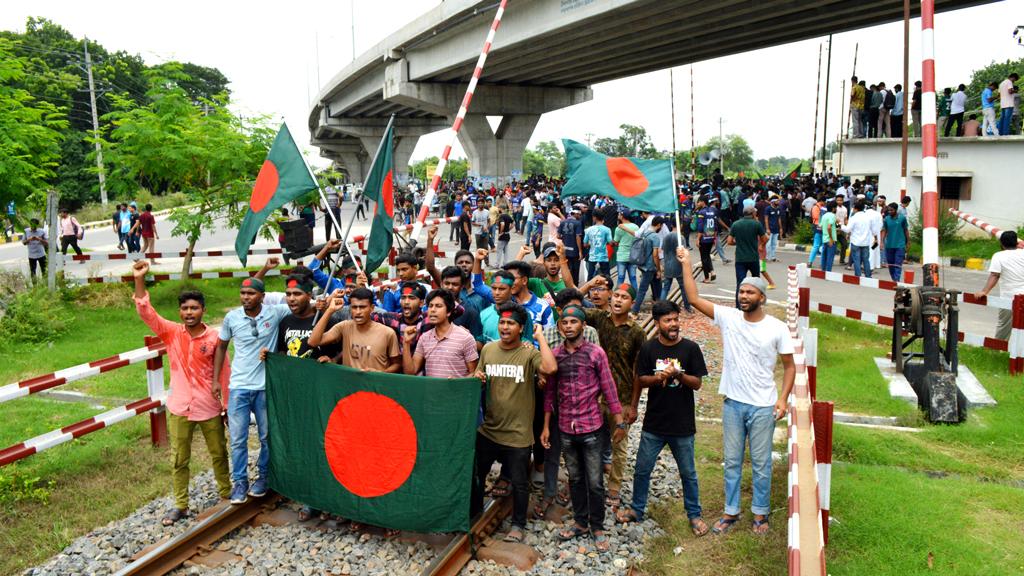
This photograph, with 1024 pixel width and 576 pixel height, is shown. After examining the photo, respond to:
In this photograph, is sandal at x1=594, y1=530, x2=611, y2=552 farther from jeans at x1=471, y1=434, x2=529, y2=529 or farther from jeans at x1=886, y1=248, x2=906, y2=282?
jeans at x1=886, y1=248, x2=906, y2=282

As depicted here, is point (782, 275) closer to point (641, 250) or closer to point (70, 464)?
point (641, 250)

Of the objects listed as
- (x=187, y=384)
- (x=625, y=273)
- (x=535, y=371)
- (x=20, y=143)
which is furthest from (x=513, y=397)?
(x=20, y=143)

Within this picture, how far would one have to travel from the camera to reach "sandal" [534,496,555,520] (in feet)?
20.4

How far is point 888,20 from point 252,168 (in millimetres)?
21311

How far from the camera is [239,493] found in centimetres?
636

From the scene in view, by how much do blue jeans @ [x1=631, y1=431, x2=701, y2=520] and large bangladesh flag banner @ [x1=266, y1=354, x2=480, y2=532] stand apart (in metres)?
1.32

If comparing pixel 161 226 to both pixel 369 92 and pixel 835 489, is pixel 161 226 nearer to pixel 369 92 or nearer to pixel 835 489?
pixel 369 92

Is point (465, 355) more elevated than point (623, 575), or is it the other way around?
point (465, 355)

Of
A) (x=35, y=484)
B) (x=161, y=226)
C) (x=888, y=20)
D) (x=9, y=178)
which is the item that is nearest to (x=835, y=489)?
(x=35, y=484)

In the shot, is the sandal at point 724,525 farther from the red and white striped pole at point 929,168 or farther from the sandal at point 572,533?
the red and white striped pole at point 929,168

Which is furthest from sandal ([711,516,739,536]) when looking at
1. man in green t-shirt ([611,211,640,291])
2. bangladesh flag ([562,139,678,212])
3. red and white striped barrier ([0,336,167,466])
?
man in green t-shirt ([611,211,640,291])

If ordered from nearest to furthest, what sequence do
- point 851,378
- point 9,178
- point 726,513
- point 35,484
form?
point 726,513
point 35,484
point 851,378
point 9,178

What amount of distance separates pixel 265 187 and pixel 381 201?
120 cm

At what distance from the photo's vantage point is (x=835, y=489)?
6039mm
